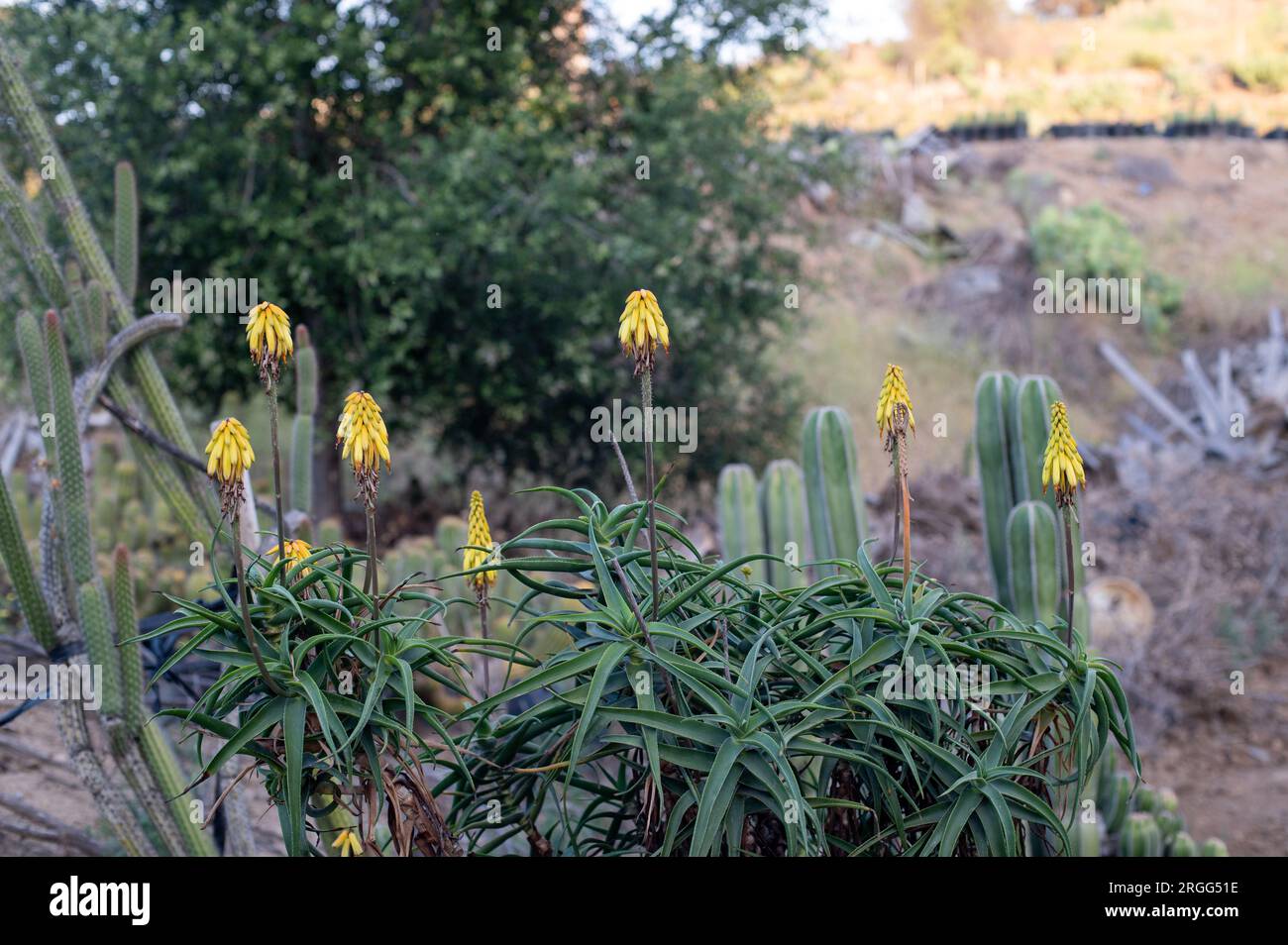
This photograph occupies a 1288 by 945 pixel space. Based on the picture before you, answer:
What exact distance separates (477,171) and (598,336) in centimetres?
162

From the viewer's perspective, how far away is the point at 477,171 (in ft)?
27.8

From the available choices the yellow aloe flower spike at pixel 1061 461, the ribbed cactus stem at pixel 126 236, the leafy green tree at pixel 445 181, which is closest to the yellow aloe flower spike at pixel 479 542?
the yellow aloe flower spike at pixel 1061 461

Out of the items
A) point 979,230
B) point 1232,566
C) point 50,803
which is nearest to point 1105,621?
point 1232,566

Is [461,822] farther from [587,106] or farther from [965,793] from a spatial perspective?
[587,106]

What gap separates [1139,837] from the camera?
15.3ft

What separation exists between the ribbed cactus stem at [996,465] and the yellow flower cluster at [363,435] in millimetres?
2717

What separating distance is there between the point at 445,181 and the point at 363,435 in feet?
25.1

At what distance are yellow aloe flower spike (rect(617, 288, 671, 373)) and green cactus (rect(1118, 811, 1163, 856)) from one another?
163 inches

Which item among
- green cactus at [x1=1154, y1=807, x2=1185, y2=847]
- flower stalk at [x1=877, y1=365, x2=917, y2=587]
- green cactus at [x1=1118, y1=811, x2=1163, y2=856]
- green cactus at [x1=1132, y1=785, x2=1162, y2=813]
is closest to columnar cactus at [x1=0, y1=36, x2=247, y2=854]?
flower stalk at [x1=877, y1=365, x2=917, y2=587]

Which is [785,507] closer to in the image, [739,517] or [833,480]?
[739,517]

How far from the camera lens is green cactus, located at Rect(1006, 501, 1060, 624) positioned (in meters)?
3.44

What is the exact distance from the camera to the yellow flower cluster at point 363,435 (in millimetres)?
1383

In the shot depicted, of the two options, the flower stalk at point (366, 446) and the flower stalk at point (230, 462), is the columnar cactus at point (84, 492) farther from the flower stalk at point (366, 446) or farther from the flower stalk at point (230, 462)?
the flower stalk at point (366, 446)

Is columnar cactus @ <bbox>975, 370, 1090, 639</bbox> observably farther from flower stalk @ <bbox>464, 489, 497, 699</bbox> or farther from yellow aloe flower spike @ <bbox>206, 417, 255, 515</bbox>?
yellow aloe flower spike @ <bbox>206, 417, 255, 515</bbox>
